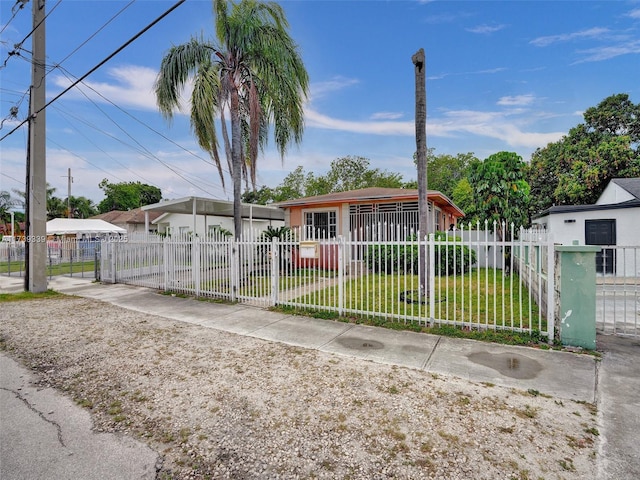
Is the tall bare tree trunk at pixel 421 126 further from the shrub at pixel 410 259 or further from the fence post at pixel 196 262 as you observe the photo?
the fence post at pixel 196 262

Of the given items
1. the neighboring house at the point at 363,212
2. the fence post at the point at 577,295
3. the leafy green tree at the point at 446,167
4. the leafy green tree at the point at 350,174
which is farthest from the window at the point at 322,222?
the leafy green tree at the point at 446,167

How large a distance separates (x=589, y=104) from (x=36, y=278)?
36.0m

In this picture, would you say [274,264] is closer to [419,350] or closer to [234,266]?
[234,266]

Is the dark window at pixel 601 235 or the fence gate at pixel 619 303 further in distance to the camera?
the dark window at pixel 601 235

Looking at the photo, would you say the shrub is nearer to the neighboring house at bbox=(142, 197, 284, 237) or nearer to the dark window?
the neighboring house at bbox=(142, 197, 284, 237)

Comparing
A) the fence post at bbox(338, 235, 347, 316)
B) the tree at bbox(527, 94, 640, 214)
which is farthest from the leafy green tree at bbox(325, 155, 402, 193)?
the fence post at bbox(338, 235, 347, 316)

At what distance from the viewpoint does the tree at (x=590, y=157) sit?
2066 cm

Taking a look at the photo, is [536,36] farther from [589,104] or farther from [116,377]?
[589,104]

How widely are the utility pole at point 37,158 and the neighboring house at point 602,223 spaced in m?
17.3

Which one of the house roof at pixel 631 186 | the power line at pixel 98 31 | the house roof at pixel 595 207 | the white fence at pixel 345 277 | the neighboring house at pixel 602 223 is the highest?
the power line at pixel 98 31

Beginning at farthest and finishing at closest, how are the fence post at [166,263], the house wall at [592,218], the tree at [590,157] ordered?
the tree at [590,157] → the house wall at [592,218] → the fence post at [166,263]

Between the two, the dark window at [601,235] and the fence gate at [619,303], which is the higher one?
the dark window at [601,235]

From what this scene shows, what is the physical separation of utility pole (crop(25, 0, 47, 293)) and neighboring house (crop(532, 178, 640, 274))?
56.7 ft

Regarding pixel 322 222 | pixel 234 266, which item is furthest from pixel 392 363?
pixel 322 222
